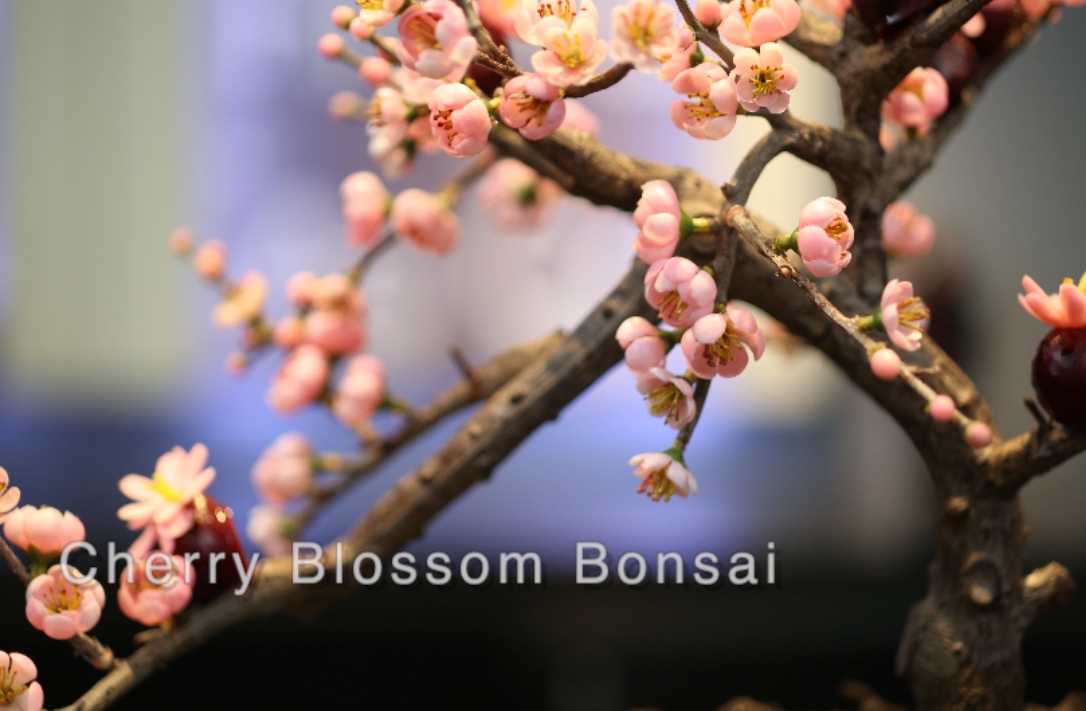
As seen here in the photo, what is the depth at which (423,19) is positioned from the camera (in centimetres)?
34

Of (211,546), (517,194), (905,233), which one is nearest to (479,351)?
(517,194)

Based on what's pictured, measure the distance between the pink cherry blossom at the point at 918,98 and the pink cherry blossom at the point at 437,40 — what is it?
0.80ft

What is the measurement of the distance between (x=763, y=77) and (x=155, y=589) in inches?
13.3

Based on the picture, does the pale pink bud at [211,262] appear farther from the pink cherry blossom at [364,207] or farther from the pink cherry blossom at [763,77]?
the pink cherry blossom at [763,77]

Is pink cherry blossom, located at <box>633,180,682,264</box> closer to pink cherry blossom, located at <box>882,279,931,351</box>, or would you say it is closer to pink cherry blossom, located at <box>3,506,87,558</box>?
pink cherry blossom, located at <box>882,279,931,351</box>

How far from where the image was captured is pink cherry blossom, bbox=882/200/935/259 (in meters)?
0.59

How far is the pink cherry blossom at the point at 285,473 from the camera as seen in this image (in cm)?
67

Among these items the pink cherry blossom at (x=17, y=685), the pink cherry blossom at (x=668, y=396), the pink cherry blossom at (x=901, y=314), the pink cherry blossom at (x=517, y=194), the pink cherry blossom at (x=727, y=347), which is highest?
the pink cherry blossom at (x=901, y=314)

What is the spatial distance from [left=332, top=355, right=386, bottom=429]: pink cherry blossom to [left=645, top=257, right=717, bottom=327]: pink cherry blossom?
1.11 feet

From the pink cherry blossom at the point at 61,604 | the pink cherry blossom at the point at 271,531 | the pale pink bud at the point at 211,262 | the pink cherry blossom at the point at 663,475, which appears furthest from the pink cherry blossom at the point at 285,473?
the pink cherry blossom at the point at 663,475

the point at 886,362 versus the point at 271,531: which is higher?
the point at 886,362

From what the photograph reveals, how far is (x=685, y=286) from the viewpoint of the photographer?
1.11ft

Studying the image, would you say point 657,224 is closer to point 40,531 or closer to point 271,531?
point 40,531

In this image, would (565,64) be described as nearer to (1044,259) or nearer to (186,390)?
(1044,259)
